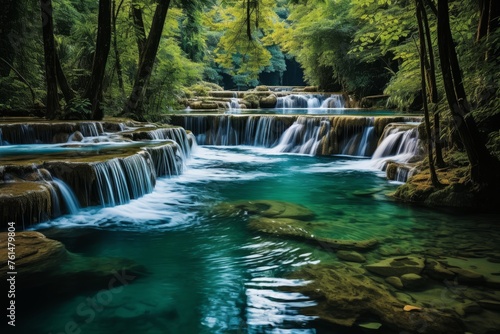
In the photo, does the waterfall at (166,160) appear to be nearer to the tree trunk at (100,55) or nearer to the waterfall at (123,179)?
the waterfall at (123,179)

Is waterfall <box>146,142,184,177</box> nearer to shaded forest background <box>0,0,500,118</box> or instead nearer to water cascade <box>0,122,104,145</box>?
water cascade <box>0,122,104,145</box>

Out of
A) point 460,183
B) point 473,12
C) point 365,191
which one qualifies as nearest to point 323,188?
point 365,191

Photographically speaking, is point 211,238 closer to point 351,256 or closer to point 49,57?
point 351,256

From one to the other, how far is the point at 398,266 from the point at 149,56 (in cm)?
1073

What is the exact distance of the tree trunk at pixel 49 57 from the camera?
1014 cm

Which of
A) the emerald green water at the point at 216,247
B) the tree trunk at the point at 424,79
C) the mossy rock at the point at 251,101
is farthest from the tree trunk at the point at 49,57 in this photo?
the mossy rock at the point at 251,101

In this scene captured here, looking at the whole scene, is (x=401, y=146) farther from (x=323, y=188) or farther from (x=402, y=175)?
(x=323, y=188)

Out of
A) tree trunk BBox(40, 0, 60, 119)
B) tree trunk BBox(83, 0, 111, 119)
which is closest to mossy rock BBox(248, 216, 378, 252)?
tree trunk BBox(83, 0, 111, 119)

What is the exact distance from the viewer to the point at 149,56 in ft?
41.0

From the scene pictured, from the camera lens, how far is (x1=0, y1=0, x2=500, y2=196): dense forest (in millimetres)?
5758

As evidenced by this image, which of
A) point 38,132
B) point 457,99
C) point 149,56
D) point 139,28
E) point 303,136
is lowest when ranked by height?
point 303,136

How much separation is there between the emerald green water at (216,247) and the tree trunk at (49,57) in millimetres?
4552

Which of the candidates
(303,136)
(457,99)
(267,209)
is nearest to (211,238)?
(267,209)

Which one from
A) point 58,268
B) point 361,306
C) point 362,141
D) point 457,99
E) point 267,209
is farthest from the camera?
point 362,141
